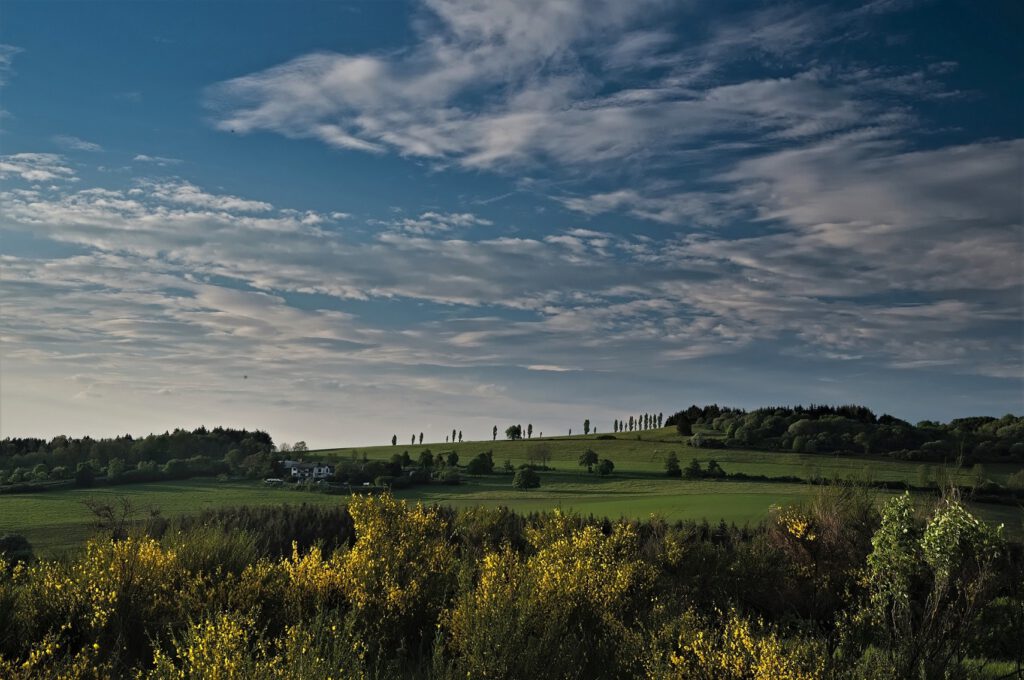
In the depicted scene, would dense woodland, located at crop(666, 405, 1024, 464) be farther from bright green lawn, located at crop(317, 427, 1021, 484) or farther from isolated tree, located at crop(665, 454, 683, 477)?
isolated tree, located at crop(665, 454, 683, 477)

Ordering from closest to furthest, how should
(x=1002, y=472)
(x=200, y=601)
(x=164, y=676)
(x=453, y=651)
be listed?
(x=164, y=676)
(x=453, y=651)
(x=200, y=601)
(x=1002, y=472)

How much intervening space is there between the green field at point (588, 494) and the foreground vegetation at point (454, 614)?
37.9ft

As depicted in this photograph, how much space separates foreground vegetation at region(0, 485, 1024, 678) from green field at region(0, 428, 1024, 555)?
37.9 feet

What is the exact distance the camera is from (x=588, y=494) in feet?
157

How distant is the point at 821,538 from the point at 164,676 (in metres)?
17.9

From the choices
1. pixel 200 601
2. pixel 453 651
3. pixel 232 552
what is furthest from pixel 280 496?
pixel 453 651

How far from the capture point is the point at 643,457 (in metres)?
65.6

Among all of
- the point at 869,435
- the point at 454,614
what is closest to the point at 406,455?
the point at 869,435

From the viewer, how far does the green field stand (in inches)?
1270

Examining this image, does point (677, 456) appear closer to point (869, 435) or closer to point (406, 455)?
point (869, 435)

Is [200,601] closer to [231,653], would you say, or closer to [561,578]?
[231,653]

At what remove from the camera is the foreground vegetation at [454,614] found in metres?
8.17

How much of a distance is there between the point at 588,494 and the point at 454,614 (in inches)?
1514

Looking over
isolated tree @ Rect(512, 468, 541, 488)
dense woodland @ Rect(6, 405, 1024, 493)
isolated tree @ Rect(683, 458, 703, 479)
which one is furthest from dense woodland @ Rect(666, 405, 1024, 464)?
isolated tree @ Rect(512, 468, 541, 488)
